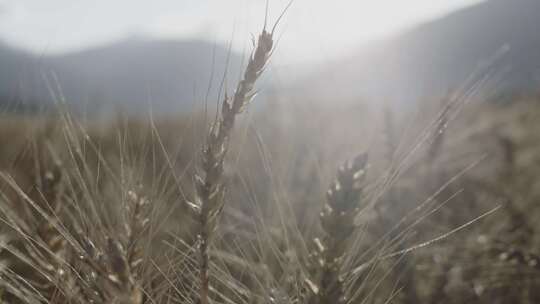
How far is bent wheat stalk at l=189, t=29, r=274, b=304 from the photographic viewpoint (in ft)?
1.89

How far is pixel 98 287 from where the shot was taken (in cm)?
65

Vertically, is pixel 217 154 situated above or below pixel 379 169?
above

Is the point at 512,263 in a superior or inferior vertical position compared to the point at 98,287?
inferior

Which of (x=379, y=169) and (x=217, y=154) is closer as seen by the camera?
(x=217, y=154)

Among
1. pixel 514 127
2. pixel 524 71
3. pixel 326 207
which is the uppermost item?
pixel 326 207


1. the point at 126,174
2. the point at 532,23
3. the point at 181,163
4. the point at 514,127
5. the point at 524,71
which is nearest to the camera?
the point at 126,174

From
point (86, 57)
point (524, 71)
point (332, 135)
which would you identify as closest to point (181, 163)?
point (332, 135)

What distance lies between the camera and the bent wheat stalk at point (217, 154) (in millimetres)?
576

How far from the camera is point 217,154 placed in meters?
0.58

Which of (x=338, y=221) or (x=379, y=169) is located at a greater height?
(x=338, y=221)

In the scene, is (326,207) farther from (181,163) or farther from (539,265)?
(181,163)

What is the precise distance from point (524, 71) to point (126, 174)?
1512 mm

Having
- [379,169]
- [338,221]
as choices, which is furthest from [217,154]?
[379,169]

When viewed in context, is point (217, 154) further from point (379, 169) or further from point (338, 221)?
point (379, 169)
